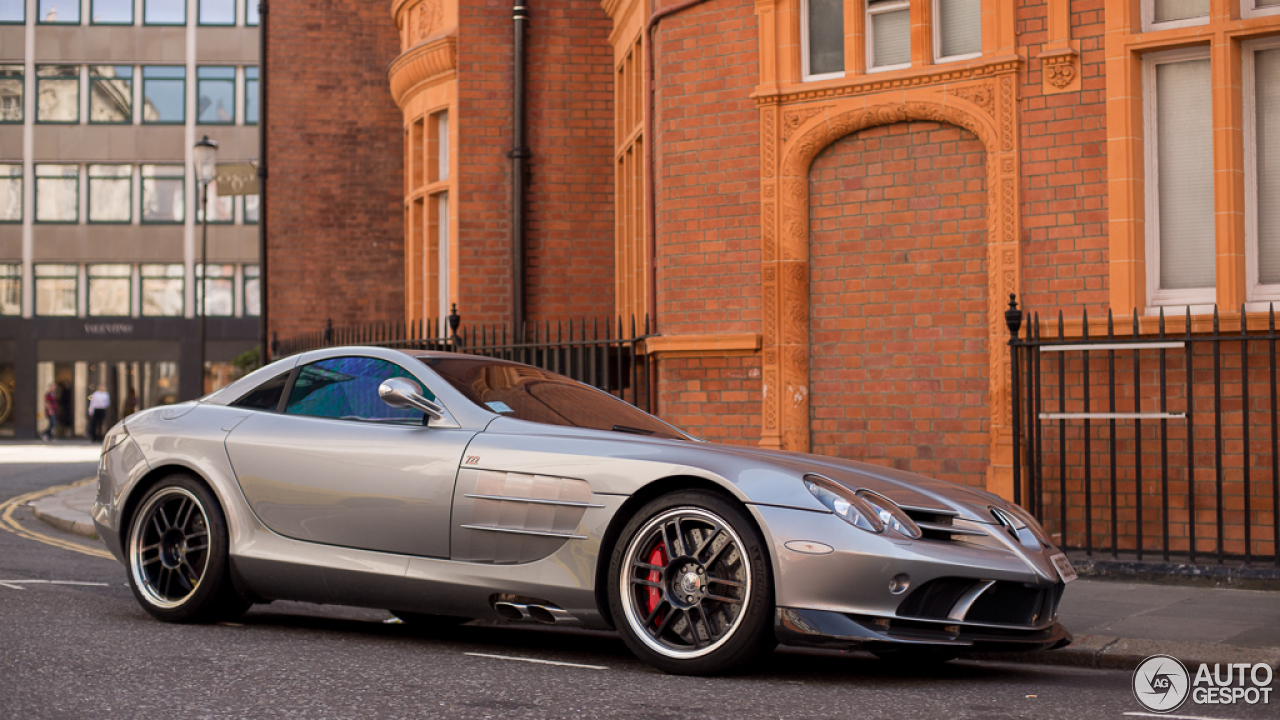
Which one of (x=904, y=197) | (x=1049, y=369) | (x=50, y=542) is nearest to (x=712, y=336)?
(x=904, y=197)

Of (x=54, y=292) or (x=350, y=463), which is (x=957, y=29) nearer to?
(x=350, y=463)

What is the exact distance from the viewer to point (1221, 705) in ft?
16.3

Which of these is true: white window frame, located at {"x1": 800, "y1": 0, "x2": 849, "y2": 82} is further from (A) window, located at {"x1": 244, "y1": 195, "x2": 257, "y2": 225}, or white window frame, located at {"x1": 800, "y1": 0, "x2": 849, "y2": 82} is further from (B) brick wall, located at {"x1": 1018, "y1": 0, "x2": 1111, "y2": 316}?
(A) window, located at {"x1": 244, "y1": 195, "x2": 257, "y2": 225}

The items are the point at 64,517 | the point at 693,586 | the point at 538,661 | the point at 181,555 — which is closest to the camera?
the point at 693,586

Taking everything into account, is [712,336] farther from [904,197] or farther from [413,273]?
[413,273]

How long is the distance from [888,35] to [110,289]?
1327 inches

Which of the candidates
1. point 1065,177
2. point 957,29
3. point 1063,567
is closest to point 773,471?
point 1063,567

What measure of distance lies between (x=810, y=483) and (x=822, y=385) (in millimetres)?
6178

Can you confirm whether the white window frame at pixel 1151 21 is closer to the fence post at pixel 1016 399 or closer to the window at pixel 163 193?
the fence post at pixel 1016 399

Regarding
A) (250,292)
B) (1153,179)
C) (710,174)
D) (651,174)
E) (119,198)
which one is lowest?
(1153,179)

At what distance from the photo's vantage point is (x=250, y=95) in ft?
130

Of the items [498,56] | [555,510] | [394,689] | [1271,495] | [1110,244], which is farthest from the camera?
[498,56]

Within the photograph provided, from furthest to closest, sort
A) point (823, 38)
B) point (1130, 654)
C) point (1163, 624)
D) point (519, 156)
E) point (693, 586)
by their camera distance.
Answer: point (519, 156) → point (823, 38) → point (1163, 624) → point (1130, 654) → point (693, 586)

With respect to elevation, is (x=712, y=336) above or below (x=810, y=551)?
above
